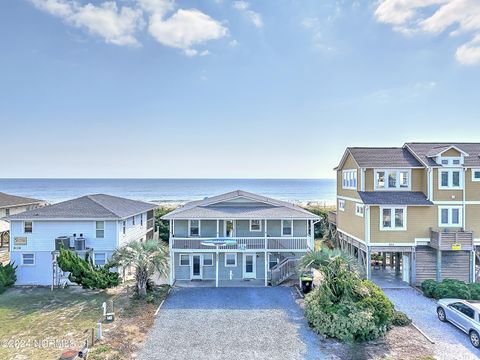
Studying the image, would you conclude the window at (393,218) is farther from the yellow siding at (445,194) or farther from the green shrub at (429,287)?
the green shrub at (429,287)

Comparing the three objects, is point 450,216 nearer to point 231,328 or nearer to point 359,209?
point 359,209

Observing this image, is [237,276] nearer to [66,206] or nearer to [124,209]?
[124,209]

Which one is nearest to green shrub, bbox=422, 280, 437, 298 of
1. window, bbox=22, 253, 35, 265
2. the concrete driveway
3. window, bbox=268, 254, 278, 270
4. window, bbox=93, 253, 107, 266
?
the concrete driveway

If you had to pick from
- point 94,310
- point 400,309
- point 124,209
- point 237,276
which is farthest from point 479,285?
point 124,209

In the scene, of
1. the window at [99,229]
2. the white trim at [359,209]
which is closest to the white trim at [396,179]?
the white trim at [359,209]

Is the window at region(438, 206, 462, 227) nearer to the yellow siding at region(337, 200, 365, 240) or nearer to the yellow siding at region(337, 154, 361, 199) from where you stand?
the yellow siding at region(337, 200, 365, 240)

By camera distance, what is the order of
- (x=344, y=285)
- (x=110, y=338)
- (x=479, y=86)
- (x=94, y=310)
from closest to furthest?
1. (x=110, y=338)
2. (x=344, y=285)
3. (x=94, y=310)
4. (x=479, y=86)
